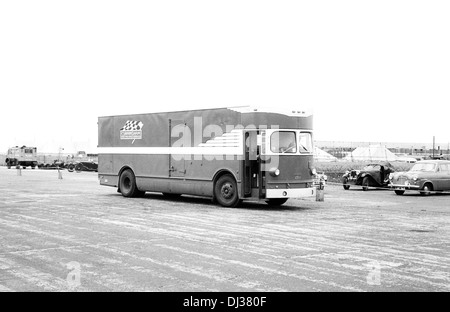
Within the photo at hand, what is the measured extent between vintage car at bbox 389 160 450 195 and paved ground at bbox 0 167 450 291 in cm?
880

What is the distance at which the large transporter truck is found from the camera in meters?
18.4

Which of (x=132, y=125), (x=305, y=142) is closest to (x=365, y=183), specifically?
(x=305, y=142)

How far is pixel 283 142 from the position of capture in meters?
18.7

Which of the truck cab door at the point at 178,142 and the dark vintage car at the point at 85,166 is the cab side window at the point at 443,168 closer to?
the truck cab door at the point at 178,142

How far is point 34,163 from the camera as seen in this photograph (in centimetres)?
6988

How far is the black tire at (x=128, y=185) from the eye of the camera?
74.3 feet

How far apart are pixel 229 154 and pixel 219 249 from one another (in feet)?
28.2

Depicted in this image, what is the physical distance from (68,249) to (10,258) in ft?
3.76

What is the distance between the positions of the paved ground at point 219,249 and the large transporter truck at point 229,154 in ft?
2.63

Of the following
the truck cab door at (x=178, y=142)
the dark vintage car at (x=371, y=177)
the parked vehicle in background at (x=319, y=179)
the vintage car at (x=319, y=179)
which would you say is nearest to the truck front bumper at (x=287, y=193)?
the vintage car at (x=319, y=179)

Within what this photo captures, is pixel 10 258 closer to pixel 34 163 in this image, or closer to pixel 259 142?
pixel 259 142

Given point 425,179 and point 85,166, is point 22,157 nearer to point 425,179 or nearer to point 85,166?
point 85,166

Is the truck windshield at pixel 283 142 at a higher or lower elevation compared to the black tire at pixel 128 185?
higher

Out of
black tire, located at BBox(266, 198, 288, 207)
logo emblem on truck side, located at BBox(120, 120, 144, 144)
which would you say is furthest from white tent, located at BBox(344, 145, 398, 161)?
black tire, located at BBox(266, 198, 288, 207)
